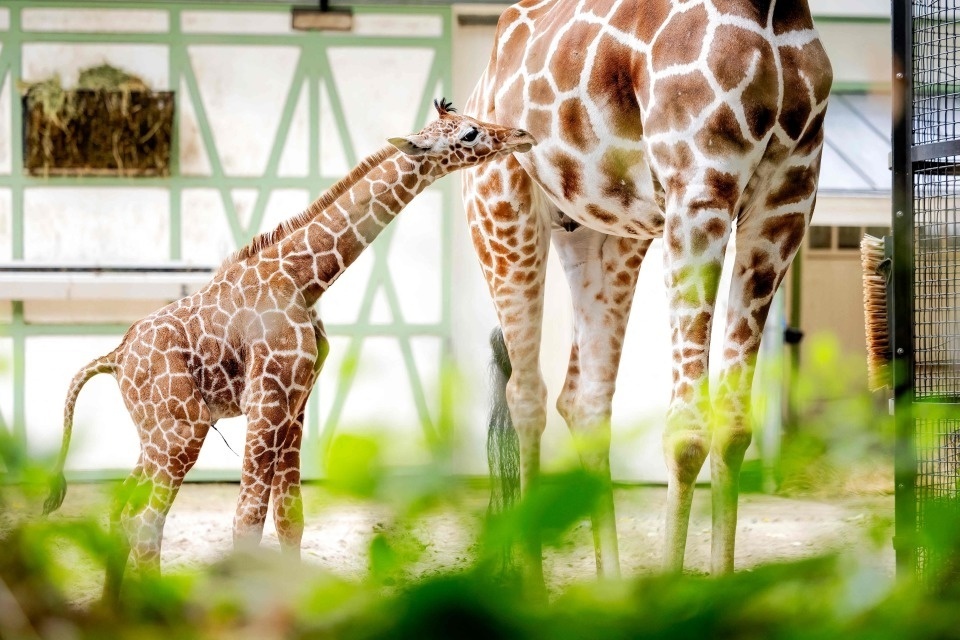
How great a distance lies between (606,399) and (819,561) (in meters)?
2.06

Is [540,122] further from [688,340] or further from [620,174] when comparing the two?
[688,340]

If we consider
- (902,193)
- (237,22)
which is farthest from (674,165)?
(237,22)

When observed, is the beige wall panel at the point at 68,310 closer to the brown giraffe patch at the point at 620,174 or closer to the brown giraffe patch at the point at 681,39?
the brown giraffe patch at the point at 620,174

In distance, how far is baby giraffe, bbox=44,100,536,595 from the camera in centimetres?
209

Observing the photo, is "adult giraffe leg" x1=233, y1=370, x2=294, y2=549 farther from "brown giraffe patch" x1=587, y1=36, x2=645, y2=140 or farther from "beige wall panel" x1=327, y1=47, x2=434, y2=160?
"beige wall panel" x1=327, y1=47, x2=434, y2=160

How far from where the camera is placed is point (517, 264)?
7.60 feet

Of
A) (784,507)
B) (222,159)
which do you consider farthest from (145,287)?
(784,507)

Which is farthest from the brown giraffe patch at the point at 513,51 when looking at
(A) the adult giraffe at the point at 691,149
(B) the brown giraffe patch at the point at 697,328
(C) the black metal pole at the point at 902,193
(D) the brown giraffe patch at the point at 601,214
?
(C) the black metal pole at the point at 902,193

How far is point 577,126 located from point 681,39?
0.26m

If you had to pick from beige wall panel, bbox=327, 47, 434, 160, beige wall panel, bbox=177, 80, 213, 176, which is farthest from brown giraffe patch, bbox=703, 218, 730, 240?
beige wall panel, bbox=177, 80, 213, 176

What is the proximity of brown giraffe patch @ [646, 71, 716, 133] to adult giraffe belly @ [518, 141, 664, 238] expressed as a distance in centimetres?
12

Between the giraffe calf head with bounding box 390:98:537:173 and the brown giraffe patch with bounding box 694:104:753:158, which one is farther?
the giraffe calf head with bounding box 390:98:537:173

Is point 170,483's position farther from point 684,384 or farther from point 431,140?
point 684,384

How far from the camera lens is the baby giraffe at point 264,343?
2.09 metres
